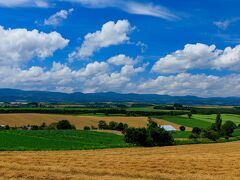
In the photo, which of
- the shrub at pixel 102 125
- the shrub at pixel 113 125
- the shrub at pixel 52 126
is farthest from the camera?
the shrub at pixel 102 125

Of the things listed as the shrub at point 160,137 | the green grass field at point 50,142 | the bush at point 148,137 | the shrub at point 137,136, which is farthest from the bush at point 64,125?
the shrub at point 160,137

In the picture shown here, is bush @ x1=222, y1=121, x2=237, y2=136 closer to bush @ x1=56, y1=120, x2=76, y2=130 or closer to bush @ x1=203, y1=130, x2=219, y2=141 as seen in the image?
bush @ x1=203, y1=130, x2=219, y2=141

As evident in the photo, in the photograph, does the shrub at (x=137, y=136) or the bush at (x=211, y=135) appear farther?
the bush at (x=211, y=135)

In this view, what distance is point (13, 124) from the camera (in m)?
124

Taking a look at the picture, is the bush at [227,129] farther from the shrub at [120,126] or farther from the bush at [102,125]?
the bush at [102,125]

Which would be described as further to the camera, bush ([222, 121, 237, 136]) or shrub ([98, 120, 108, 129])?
shrub ([98, 120, 108, 129])

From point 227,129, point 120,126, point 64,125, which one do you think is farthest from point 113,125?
point 227,129

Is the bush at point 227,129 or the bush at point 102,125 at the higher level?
the bush at point 227,129

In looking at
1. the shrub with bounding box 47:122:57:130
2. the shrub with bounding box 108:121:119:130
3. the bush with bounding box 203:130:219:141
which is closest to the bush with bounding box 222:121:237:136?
the bush with bounding box 203:130:219:141

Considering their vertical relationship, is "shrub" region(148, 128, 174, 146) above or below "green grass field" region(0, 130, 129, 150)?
above

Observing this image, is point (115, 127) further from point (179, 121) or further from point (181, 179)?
point (181, 179)

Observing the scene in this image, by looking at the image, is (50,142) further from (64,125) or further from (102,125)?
(102,125)

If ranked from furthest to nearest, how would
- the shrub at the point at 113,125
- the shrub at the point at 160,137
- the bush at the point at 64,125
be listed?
the shrub at the point at 113,125, the bush at the point at 64,125, the shrub at the point at 160,137

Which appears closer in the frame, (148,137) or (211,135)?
(148,137)
